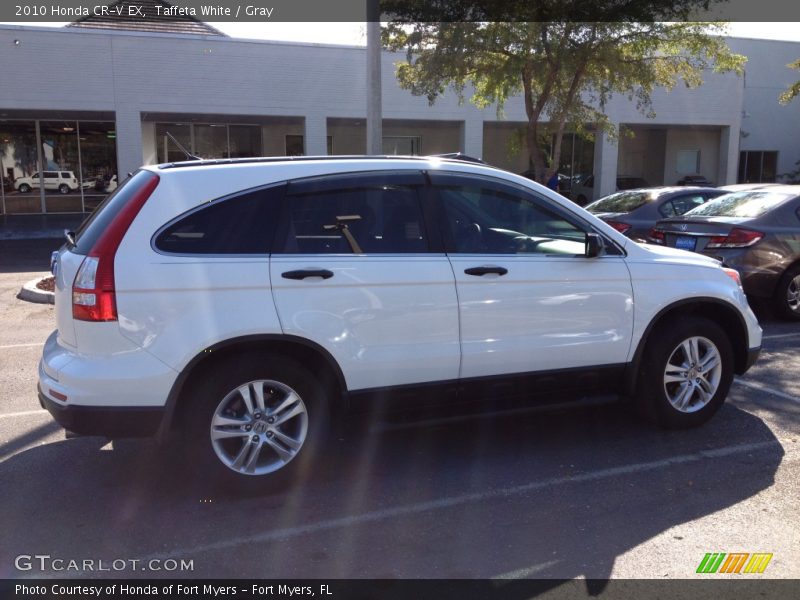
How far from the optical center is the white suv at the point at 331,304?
3738 mm

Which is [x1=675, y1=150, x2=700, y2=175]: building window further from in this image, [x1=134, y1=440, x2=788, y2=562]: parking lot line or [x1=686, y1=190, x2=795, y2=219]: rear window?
[x1=134, y1=440, x2=788, y2=562]: parking lot line

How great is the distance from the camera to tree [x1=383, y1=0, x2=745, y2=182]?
13.9 metres

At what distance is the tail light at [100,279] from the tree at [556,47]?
1184cm

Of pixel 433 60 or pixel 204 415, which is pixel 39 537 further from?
pixel 433 60

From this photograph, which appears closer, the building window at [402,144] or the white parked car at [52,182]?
the white parked car at [52,182]

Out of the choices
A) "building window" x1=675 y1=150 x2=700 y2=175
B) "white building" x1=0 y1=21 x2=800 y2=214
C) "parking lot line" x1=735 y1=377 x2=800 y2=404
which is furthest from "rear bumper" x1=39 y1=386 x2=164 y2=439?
"building window" x1=675 y1=150 x2=700 y2=175

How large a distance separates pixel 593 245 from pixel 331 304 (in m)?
1.74

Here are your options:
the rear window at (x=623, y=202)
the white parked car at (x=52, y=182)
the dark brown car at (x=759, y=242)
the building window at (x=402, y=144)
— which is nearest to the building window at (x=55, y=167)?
the white parked car at (x=52, y=182)

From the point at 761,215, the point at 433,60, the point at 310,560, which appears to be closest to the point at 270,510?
the point at 310,560

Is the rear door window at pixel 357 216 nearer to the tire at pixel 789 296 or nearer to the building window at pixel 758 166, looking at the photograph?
Answer: the tire at pixel 789 296

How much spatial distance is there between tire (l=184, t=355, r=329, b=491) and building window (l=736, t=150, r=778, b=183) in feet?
110

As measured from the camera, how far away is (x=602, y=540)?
11.8 ft
